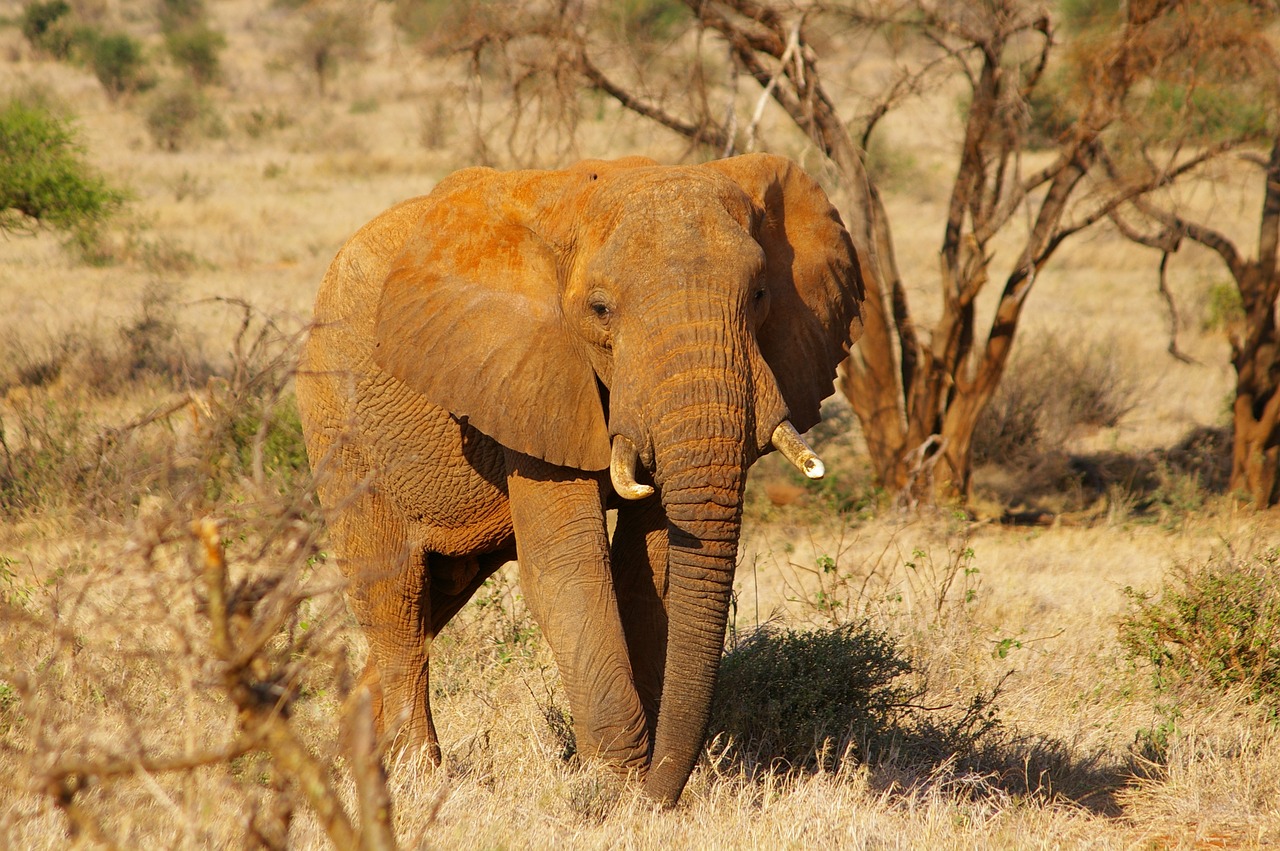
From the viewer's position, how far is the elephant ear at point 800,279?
4406 millimetres

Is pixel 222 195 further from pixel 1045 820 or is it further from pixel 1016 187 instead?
pixel 1045 820

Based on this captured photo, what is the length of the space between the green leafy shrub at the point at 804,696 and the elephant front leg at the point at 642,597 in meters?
0.54

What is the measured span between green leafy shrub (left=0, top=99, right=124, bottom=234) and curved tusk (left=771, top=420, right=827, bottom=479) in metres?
12.4

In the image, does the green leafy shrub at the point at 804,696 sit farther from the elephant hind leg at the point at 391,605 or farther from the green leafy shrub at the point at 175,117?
the green leafy shrub at the point at 175,117

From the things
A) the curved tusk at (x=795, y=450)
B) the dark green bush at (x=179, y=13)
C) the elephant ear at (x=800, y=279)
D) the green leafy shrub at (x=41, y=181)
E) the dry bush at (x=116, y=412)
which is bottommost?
the dry bush at (x=116, y=412)

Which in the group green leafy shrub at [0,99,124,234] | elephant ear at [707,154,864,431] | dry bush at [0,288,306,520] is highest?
elephant ear at [707,154,864,431]

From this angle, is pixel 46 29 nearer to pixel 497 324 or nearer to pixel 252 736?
pixel 497 324

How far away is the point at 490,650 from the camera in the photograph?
21.5 ft

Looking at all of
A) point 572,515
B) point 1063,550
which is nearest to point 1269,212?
point 1063,550

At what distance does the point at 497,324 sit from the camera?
169 inches

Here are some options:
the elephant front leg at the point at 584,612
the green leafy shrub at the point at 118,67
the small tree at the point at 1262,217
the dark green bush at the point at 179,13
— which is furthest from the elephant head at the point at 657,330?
the dark green bush at the point at 179,13

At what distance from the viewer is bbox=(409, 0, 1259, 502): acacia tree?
912cm

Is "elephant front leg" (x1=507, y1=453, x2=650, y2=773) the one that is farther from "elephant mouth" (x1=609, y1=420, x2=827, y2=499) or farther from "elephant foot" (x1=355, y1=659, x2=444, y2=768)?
"elephant foot" (x1=355, y1=659, x2=444, y2=768)

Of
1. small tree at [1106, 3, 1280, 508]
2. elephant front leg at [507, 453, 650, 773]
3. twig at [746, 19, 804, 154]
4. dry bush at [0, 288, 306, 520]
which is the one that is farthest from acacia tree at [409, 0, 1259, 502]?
elephant front leg at [507, 453, 650, 773]
